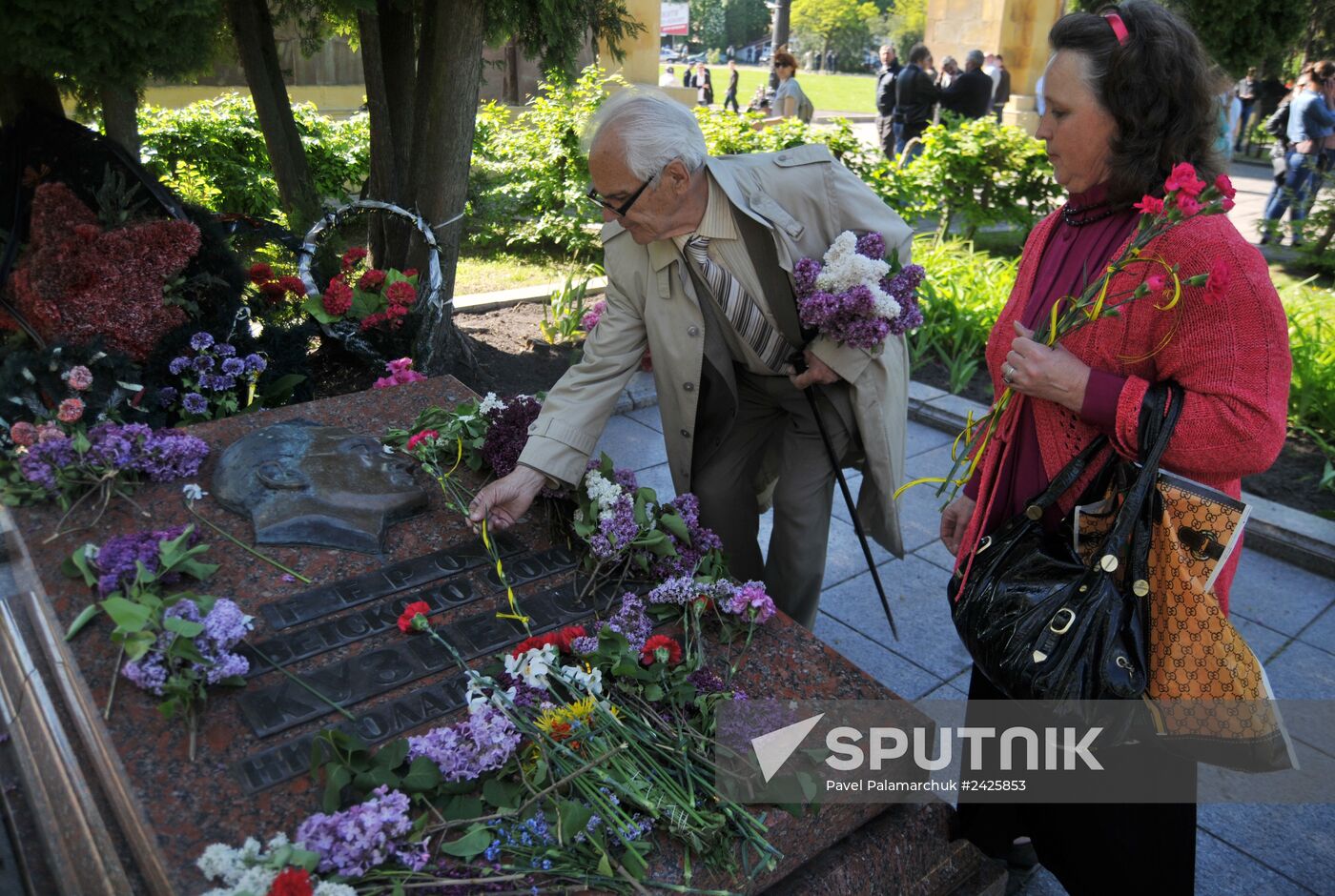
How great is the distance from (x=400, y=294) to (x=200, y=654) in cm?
254

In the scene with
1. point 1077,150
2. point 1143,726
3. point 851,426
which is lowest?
point 1143,726

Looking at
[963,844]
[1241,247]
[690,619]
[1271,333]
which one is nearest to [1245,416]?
[1271,333]

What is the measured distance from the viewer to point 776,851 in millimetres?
1601

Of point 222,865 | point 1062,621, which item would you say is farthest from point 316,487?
point 1062,621

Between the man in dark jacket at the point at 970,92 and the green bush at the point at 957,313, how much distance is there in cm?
594

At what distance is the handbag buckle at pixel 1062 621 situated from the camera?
1658mm

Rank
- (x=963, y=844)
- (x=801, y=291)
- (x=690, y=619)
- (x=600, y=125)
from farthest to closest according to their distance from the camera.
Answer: (x=801, y=291) → (x=600, y=125) → (x=690, y=619) → (x=963, y=844)

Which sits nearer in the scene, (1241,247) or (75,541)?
(1241,247)

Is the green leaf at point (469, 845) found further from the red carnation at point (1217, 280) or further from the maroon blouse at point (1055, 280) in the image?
the red carnation at point (1217, 280)

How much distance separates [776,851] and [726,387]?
1.30 m

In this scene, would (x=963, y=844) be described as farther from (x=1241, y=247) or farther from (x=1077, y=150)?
(x=1077, y=150)

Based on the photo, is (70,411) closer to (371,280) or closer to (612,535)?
(612,535)

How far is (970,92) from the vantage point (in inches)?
457

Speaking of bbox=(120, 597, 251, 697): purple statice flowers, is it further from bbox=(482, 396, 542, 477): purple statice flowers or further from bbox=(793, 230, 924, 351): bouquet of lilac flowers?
bbox=(793, 230, 924, 351): bouquet of lilac flowers
